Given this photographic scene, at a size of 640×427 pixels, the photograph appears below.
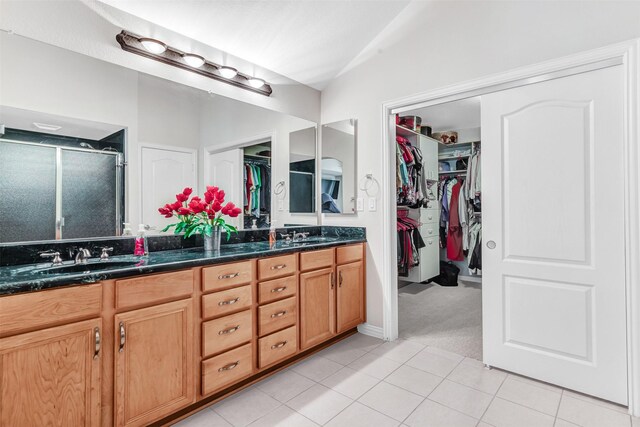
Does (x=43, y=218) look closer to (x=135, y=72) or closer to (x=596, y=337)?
(x=135, y=72)

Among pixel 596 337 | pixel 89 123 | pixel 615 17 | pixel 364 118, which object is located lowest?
pixel 596 337

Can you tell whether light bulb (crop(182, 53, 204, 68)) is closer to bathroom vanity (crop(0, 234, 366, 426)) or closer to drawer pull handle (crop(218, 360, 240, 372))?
bathroom vanity (crop(0, 234, 366, 426))

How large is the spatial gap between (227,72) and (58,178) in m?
1.31

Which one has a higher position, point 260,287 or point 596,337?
point 260,287

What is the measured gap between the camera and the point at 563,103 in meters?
2.01

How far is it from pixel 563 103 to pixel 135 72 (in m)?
2.68

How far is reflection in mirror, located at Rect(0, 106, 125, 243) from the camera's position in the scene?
1.62 meters

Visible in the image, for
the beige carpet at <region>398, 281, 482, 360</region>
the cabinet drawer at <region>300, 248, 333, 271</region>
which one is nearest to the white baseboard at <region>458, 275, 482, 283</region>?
the beige carpet at <region>398, 281, 482, 360</region>

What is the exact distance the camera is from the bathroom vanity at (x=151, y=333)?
1249mm

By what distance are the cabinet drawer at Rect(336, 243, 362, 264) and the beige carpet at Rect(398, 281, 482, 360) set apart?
0.85 m

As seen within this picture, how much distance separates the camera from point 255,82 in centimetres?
265

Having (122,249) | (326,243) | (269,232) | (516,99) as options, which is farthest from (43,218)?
(516,99)

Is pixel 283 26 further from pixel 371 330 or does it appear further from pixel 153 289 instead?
pixel 371 330

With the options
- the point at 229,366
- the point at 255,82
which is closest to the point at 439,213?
the point at 255,82
